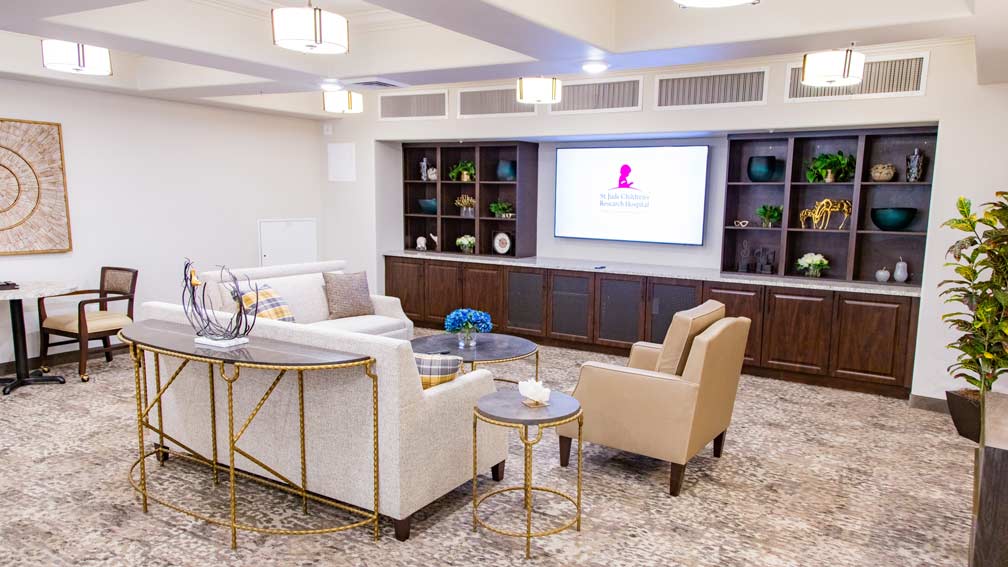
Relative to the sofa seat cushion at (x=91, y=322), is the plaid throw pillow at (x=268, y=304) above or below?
above

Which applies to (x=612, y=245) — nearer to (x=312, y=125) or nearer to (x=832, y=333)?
(x=832, y=333)

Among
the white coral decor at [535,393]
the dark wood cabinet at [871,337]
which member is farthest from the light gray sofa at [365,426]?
the dark wood cabinet at [871,337]

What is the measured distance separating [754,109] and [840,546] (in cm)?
375

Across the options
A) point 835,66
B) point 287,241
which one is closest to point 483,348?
point 835,66

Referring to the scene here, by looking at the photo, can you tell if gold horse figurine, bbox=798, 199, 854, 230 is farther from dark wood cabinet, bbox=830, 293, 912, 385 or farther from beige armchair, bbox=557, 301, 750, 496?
beige armchair, bbox=557, 301, 750, 496

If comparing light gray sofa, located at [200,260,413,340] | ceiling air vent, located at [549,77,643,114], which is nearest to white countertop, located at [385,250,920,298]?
light gray sofa, located at [200,260,413,340]

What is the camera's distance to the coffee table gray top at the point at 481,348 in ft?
14.4

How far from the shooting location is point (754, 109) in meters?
5.68

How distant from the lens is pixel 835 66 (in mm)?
3928

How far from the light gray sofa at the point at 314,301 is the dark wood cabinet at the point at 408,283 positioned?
4.85ft

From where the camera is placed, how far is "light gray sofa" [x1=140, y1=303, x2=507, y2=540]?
2.98 meters

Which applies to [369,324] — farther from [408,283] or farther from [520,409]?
[520,409]

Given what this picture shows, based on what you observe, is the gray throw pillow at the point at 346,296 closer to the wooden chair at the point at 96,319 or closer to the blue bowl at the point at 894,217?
the wooden chair at the point at 96,319

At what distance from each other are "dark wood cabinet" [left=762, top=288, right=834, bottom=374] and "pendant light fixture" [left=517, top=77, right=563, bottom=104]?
99.4 inches
